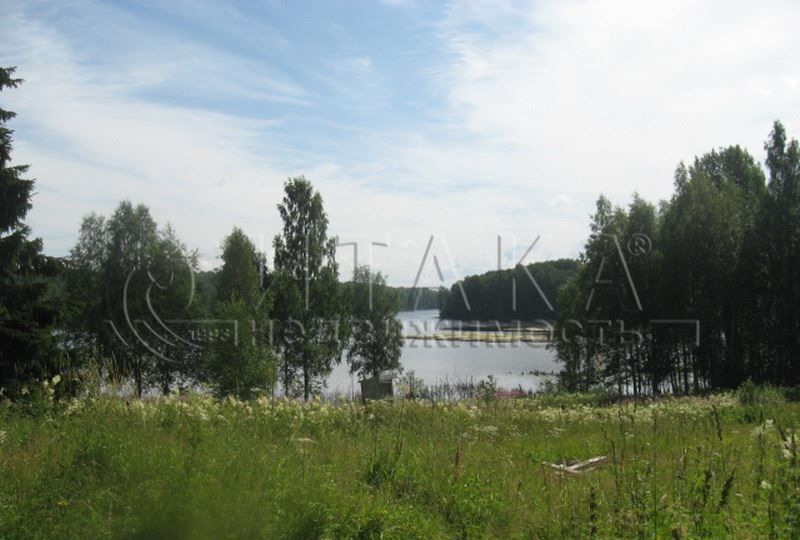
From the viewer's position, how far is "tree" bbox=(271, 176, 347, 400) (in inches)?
1259

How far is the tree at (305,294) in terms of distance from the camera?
105 ft

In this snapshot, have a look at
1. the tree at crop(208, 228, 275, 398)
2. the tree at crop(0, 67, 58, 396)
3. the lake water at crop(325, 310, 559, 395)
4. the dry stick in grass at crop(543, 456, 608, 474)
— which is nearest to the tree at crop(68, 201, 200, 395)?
the tree at crop(208, 228, 275, 398)

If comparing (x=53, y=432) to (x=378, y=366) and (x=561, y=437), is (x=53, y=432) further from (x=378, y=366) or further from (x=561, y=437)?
(x=378, y=366)

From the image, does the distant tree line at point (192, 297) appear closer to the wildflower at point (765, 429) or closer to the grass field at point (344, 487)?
the grass field at point (344, 487)

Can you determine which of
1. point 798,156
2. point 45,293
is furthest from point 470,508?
point 798,156

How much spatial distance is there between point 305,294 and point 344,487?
90.9 feet

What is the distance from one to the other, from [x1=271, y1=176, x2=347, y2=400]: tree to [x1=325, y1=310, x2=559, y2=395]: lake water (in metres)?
2.12

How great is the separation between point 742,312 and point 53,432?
25827mm

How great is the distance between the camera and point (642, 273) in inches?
1101

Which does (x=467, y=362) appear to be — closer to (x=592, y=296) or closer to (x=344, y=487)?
(x=592, y=296)

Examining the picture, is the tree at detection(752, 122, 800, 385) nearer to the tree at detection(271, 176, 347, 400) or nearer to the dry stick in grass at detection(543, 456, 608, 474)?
the tree at detection(271, 176, 347, 400)

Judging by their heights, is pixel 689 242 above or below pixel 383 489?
above

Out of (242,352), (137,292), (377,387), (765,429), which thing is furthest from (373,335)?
(765,429)

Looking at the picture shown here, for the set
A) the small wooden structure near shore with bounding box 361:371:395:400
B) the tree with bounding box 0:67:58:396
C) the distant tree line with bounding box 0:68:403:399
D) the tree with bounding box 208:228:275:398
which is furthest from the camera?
the distant tree line with bounding box 0:68:403:399
